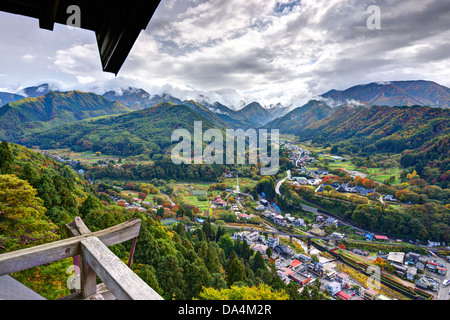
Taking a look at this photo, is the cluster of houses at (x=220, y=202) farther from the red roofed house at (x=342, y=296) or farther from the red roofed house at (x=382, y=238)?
the red roofed house at (x=382, y=238)

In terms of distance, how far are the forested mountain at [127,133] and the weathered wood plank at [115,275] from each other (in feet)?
233

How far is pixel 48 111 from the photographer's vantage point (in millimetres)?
128000

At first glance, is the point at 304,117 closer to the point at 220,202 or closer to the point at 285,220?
the point at 220,202

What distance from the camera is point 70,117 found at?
434 ft

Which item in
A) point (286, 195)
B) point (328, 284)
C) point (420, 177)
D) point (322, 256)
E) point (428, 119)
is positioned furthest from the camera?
point (428, 119)

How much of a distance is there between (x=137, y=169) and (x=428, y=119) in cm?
8105

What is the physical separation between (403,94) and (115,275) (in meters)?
185

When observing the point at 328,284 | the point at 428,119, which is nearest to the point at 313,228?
the point at 328,284

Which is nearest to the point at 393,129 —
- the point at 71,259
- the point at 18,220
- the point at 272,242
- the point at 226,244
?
the point at 272,242

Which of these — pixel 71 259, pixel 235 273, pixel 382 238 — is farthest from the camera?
pixel 382 238
